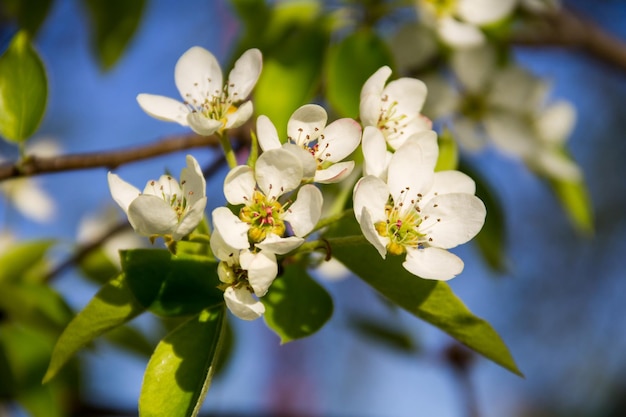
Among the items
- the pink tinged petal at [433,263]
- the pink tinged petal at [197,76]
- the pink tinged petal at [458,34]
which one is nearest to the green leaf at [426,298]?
the pink tinged petal at [433,263]

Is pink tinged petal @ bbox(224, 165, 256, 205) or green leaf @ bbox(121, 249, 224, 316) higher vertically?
pink tinged petal @ bbox(224, 165, 256, 205)

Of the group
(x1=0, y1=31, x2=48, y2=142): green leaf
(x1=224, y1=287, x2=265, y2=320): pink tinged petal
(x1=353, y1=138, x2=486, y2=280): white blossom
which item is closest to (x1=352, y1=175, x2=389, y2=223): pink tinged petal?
(x1=353, y1=138, x2=486, y2=280): white blossom

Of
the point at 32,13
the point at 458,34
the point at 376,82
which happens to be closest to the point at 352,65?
the point at 458,34

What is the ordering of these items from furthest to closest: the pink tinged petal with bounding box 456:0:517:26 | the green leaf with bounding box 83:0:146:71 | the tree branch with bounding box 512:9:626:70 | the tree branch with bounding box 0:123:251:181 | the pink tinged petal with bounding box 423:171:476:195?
the tree branch with bounding box 512:9:626:70
the green leaf with bounding box 83:0:146:71
the pink tinged petal with bounding box 456:0:517:26
the tree branch with bounding box 0:123:251:181
the pink tinged petal with bounding box 423:171:476:195

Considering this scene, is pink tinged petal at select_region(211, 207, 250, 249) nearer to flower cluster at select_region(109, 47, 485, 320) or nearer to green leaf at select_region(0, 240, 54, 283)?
flower cluster at select_region(109, 47, 485, 320)

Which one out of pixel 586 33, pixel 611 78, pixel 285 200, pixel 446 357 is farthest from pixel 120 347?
pixel 611 78

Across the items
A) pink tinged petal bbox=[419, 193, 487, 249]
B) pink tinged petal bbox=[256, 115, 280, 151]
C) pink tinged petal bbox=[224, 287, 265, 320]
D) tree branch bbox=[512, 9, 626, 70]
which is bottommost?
tree branch bbox=[512, 9, 626, 70]
